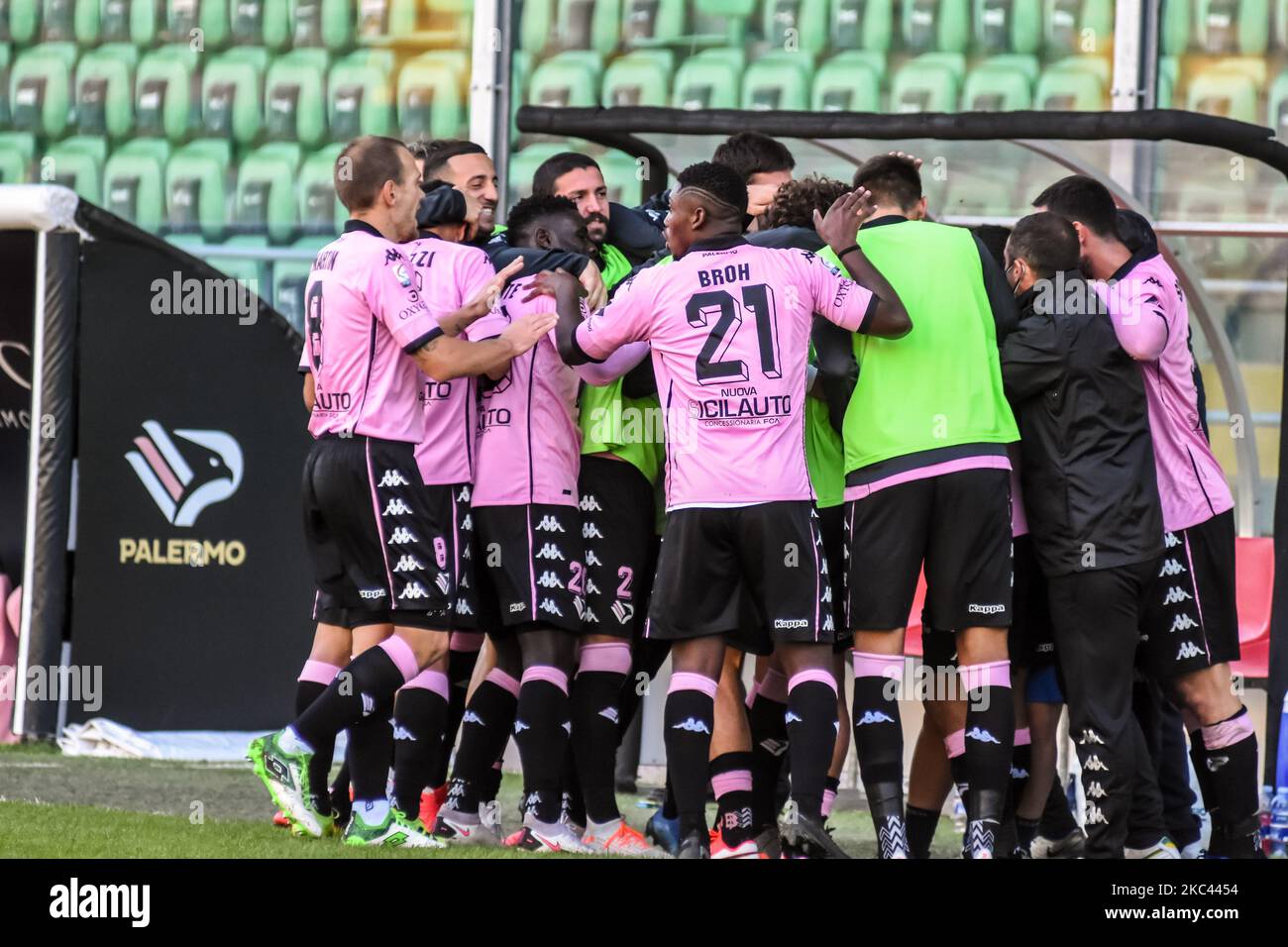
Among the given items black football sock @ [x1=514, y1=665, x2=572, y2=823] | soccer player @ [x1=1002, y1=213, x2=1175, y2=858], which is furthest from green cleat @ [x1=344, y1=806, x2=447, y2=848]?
soccer player @ [x1=1002, y1=213, x2=1175, y2=858]

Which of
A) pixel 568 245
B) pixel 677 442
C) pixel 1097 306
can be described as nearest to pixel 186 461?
pixel 568 245

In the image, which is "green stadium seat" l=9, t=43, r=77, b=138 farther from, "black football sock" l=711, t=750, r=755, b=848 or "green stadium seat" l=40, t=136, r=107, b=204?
"black football sock" l=711, t=750, r=755, b=848

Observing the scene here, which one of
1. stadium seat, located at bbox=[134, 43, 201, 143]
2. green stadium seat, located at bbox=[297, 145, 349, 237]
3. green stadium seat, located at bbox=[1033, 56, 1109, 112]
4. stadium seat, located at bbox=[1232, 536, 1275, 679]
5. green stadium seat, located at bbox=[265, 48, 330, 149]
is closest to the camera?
stadium seat, located at bbox=[1232, 536, 1275, 679]

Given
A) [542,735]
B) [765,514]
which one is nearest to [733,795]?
[542,735]

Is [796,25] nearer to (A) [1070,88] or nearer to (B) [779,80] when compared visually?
(B) [779,80]

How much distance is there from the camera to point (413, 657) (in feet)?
17.5

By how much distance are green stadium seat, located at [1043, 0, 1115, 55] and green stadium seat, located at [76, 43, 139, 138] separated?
592 cm

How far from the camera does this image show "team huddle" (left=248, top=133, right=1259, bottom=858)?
5191 millimetres

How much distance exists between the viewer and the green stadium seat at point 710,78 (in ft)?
39.7

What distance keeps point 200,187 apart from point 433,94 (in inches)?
64.5

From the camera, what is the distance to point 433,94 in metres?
12.1

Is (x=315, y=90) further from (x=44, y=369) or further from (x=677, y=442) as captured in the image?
(x=677, y=442)

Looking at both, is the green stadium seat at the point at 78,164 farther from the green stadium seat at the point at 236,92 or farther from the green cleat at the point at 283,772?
the green cleat at the point at 283,772
